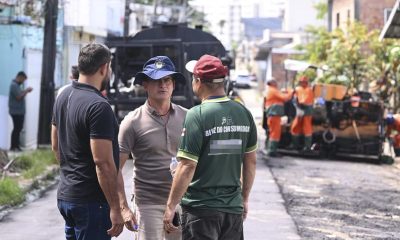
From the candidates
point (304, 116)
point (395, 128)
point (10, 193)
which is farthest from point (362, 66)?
point (10, 193)

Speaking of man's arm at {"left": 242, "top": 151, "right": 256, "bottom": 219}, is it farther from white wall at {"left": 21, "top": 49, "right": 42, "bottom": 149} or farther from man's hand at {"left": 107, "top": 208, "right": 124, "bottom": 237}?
white wall at {"left": 21, "top": 49, "right": 42, "bottom": 149}

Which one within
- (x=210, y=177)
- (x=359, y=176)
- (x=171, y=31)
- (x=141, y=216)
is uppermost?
(x=171, y=31)

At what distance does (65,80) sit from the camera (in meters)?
26.3

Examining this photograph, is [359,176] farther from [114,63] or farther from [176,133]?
[176,133]

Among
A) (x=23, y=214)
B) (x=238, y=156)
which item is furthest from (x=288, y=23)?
(x=238, y=156)

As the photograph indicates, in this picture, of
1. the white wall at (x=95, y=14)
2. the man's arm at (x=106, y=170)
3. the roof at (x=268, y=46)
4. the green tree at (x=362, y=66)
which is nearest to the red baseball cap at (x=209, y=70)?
the man's arm at (x=106, y=170)

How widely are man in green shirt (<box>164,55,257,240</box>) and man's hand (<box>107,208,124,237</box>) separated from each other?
0.32 m

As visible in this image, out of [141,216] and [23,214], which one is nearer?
[141,216]

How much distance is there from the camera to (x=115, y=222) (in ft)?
15.5

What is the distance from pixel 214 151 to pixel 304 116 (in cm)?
1277

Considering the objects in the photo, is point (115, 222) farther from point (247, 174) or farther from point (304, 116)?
point (304, 116)

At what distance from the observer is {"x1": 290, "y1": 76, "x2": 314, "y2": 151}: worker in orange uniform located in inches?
688

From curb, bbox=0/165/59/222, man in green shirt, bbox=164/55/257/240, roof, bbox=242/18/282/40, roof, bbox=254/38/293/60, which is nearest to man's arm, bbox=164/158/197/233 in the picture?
man in green shirt, bbox=164/55/257/240

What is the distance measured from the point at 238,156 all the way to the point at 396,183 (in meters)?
9.64
